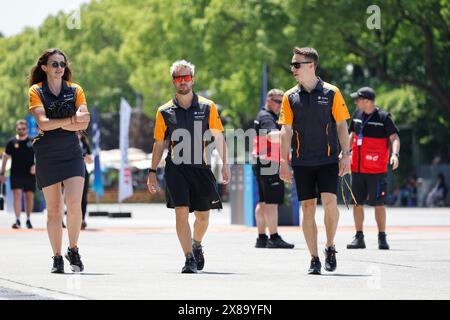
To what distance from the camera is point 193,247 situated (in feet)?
39.8

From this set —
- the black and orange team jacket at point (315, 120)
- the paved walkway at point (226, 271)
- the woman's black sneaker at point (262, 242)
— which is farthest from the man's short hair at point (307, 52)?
the woman's black sneaker at point (262, 242)

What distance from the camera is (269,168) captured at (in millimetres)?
16016

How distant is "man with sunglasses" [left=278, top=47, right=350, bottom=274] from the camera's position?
11.6 metres

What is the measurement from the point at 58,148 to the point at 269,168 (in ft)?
15.8

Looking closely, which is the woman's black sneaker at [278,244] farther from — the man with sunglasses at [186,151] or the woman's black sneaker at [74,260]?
the woman's black sneaker at [74,260]

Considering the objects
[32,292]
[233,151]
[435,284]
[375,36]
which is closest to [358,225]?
[435,284]

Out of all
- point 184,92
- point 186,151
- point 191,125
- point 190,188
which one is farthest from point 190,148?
point 184,92

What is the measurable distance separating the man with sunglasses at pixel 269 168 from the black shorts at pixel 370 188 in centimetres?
92

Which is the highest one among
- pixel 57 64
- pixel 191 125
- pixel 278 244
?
pixel 57 64

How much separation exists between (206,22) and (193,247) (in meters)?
38.6

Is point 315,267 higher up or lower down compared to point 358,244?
higher up

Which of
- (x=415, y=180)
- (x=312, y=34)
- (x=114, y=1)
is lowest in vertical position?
(x=415, y=180)

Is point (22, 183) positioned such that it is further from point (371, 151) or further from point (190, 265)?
point (190, 265)

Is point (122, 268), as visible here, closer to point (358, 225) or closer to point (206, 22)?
point (358, 225)
